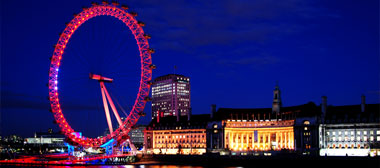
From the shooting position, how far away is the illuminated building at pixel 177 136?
11669 centimetres

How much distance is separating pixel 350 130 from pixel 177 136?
44.2m

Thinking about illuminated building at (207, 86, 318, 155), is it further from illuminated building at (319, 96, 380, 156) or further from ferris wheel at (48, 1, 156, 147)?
ferris wheel at (48, 1, 156, 147)

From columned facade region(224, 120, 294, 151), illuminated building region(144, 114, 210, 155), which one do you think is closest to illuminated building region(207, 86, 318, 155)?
columned facade region(224, 120, 294, 151)

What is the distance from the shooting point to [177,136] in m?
121

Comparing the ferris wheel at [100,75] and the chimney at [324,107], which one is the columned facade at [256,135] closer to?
the chimney at [324,107]

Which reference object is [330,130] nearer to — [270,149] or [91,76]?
[270,149]

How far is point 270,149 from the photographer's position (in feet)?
345

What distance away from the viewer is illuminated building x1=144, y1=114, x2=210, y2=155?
383 feet

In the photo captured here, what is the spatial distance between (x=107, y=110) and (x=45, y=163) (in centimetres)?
1481

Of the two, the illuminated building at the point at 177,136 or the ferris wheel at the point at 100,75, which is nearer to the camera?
the ferris wheel at the point at 100,75

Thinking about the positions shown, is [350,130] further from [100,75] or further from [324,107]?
[100,75]

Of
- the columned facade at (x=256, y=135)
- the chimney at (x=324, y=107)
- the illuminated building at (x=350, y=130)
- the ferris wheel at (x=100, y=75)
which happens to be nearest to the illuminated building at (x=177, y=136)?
the columned facade at (x=256, y=135)

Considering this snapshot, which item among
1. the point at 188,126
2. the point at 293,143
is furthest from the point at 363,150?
the point at 188,126

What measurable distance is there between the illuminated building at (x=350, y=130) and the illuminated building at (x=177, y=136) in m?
30.6
